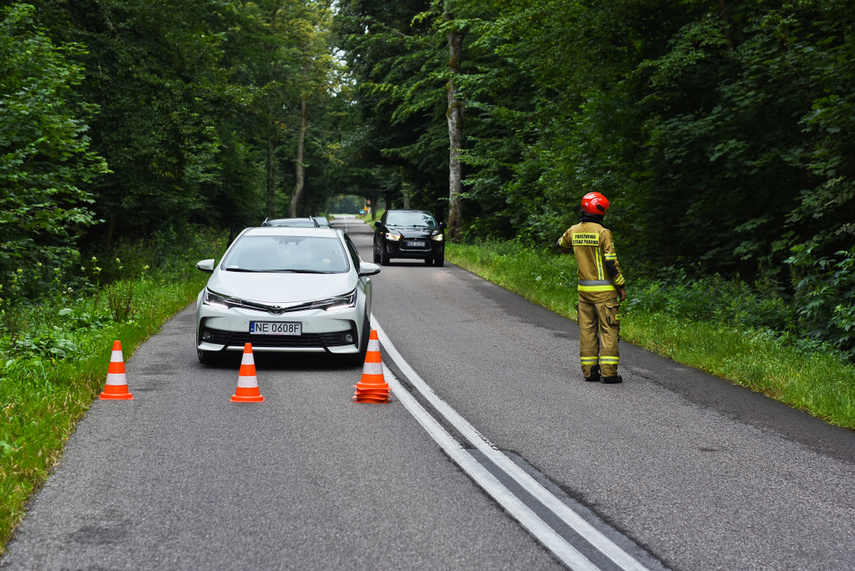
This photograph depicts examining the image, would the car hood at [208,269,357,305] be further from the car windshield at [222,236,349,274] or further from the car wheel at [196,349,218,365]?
the car wheel at [196,349,218,365]

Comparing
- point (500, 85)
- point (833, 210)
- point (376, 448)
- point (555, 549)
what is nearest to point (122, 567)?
point (555, 549)

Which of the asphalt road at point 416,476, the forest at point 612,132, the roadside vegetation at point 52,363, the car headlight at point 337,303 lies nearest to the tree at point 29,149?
the forest at point 612,132

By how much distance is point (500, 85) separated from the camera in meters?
22.3

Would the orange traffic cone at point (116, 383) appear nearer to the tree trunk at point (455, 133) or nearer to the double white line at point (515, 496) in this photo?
the double white line at point (515, 496)

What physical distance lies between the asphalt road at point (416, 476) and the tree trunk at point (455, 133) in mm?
26053

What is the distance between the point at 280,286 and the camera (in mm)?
9742

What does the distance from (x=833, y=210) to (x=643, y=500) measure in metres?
8.07

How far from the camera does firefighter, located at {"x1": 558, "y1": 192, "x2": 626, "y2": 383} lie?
30.3 feet

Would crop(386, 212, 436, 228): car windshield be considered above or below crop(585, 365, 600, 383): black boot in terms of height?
above

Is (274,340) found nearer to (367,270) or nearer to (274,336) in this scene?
(274,336)

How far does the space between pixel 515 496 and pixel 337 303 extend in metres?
5.05

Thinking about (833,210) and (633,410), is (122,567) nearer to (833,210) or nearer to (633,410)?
(633,410)

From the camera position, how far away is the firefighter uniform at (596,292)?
30.2 ft

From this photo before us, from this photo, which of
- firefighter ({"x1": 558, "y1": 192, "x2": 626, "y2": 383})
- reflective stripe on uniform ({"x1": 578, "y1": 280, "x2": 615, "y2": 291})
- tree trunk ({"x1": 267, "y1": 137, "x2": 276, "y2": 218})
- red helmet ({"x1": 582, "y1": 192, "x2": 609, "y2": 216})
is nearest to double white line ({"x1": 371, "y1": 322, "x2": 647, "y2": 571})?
firefighter ({"x1": 558, "y1": 192, "x2": 626, "y2": 383})
